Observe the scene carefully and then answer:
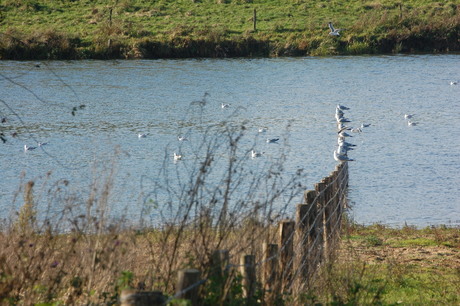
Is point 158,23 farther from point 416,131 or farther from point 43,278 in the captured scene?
point 43,278

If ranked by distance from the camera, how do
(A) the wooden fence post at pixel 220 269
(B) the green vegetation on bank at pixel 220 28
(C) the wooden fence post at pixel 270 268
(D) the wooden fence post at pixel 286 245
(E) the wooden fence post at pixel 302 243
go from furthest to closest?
1. (B) the green vegetation on bank at pixel 220 28
2. (E) the wooden fence post at pixel 302 243
3. (D) the wooden fence post at pixel 286 245
4. (C) the wooden fence post at pixel 270 268
5. (A) the wooden fence post at pixel 220 269

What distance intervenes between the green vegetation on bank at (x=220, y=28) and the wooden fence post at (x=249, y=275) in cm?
3543

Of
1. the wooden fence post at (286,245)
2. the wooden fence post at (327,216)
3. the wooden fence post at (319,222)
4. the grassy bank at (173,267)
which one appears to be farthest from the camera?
the wooden fence post at (327,216)

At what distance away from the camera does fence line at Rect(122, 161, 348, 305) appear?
3985 mm

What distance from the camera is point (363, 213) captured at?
13.8 meters

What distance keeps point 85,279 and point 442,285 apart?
456 cm

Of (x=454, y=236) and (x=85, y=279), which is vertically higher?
(x=85, y=279)

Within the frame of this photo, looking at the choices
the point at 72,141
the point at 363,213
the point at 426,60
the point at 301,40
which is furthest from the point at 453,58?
the point at 363,213

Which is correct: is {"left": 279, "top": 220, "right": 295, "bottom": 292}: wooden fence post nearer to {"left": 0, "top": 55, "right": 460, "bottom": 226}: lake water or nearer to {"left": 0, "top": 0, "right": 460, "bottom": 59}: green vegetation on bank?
{"left": 0, "top": 55, "right": 460, "bottom": 226}: lake water

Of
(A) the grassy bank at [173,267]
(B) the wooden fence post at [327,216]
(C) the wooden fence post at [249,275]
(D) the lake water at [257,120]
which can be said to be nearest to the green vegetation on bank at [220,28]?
(D) the lake water at [257,120]

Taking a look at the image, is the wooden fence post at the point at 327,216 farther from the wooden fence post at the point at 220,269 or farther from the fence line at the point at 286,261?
the wooden fence post at the point at 220,269

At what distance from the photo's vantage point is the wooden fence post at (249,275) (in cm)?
469

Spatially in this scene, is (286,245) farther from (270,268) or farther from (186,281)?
(186,281)

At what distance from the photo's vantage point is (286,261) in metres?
5.68
